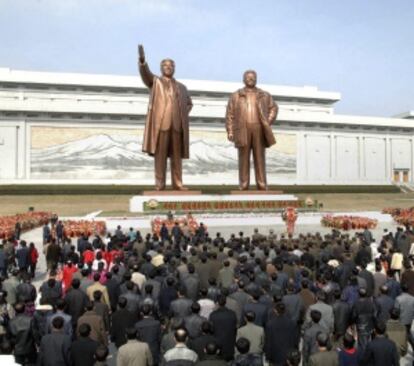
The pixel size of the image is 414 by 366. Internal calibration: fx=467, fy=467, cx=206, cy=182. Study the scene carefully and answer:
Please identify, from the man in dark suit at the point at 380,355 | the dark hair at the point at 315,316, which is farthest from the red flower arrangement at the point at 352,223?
the man in dark suit at the point at 380,355

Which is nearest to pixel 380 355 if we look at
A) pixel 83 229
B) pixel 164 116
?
pixel 83 229

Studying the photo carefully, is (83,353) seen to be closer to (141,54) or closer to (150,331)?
(150,331)

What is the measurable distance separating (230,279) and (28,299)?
2.81m

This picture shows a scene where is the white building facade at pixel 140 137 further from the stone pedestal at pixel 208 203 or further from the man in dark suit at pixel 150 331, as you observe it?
the man in dark suit at pixel 150 331

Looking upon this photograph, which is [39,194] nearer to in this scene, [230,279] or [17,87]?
[17,87]

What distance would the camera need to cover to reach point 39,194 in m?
32.9

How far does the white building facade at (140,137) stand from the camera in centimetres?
3834

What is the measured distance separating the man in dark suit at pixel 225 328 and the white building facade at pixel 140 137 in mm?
34683

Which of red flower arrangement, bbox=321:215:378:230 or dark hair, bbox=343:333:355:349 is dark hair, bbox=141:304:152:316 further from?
red flower arrangement, bbox=321:215:378:230

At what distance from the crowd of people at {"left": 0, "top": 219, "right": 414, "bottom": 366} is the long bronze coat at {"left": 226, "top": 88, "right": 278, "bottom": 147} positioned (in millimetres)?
12290

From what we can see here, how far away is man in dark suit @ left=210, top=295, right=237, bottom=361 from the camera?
4.80 m

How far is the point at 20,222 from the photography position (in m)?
17.3

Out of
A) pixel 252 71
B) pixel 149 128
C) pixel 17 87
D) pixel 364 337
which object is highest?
pixel 17 87

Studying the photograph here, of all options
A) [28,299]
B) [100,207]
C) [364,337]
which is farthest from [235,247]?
[100,207]
